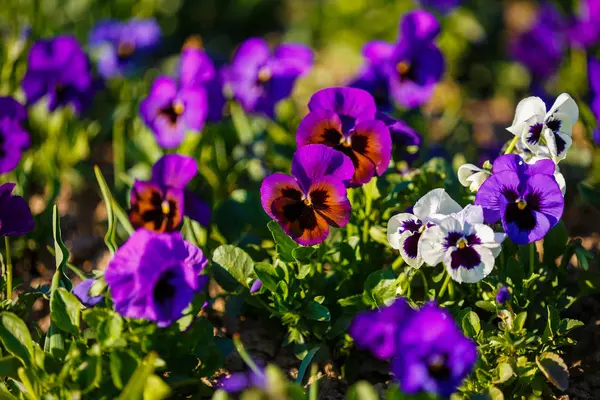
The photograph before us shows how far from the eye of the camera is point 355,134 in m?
2.21

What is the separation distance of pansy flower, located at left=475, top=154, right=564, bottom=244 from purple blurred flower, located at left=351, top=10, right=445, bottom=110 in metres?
1.21

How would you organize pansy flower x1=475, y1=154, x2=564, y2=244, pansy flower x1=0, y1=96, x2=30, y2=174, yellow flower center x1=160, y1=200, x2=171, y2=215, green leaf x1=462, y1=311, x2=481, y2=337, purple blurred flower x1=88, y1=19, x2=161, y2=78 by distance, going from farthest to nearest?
purple blurred flower x1=88, y1=19, x2=161, y2=78, pansy flower x1=0, y1=96, x2=30, y2=174, yellow flower center x1=160, y1=200, x2=171, y2=215, green leaf x1=462, y1=311, x2=481, y2=337, pansy flower x1=475, y1=154, x2=564, y2=244

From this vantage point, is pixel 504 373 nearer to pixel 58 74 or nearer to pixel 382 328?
pixel 382 328

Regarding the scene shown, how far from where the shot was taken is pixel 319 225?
210 cm

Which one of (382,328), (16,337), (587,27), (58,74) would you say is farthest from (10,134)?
(587,27)

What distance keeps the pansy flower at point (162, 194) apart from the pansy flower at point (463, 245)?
2.97ft

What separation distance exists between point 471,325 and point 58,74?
214cm

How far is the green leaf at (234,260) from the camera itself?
228cm

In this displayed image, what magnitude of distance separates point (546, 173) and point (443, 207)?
1.03 feet

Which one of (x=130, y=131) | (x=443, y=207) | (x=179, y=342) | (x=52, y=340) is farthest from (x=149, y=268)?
(x=130, y=131)

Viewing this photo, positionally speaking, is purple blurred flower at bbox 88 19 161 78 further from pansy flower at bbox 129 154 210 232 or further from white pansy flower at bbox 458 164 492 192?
white pansy flower at bbox 458 164 492 192

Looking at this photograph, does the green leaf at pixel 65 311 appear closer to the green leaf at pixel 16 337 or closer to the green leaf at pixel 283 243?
the green leaf at pixel 16 337

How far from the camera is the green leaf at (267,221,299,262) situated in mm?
2217

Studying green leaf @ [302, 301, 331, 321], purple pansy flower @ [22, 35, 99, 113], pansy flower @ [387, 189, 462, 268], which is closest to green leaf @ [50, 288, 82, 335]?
green leaf @ [302, 301, 331, 321]
